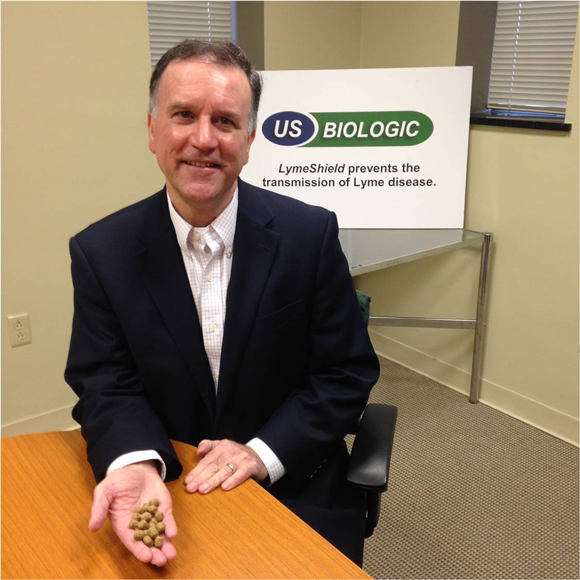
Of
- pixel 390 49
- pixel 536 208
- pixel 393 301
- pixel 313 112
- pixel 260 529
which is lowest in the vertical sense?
pixel 393 301

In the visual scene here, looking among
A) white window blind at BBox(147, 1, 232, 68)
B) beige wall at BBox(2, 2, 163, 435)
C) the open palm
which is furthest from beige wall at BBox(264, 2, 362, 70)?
the open palm

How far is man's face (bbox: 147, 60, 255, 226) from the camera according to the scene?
1170 millimetres

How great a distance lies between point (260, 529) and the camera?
92 centimetres

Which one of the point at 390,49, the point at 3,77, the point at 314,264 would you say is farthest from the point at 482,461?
the point at 3,77

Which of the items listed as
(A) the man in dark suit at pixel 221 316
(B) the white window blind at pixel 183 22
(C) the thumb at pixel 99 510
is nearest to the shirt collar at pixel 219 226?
(A) the man in dark suit at pixel 221 316

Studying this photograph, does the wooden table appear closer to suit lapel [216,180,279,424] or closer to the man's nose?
suit lapel [216,180,279,424]

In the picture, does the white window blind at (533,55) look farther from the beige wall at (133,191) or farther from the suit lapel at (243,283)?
the suit lapel at (243,283)

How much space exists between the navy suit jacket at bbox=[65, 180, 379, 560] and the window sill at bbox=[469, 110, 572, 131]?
153 centimetres

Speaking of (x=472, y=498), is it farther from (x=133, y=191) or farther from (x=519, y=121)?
(x=133, y=191)

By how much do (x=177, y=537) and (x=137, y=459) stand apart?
0.69 feet

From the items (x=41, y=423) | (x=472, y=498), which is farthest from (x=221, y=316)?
(x=41, y=423)

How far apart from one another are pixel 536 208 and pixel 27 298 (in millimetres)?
2168

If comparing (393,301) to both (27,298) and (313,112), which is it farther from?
(27,298)

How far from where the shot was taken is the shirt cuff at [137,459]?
3.51 ft
